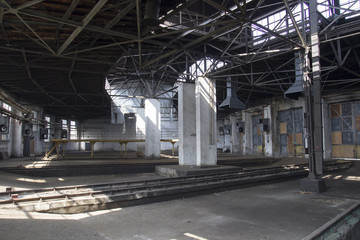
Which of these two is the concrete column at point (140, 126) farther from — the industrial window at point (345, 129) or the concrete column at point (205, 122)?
the industrial window at point (345, 129)

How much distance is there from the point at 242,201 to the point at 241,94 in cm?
1998

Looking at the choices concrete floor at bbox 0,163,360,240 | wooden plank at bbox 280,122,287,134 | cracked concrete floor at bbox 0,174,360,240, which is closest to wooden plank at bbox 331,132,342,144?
wooden plank at bbox 280,122,287,134

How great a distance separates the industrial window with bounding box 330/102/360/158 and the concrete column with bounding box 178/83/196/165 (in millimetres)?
12955

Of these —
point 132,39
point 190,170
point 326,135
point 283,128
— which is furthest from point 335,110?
point 132,39

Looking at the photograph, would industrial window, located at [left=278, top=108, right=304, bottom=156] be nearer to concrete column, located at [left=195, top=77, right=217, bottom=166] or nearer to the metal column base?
concrete column, located at [left=195, top=77, right=217, bottom=166]

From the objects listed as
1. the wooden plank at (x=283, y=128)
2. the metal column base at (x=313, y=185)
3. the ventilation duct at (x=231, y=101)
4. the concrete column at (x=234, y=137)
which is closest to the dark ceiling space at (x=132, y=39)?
the ventilation duct at (x=231, y=101)

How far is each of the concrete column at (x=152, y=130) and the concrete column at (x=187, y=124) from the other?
641 centimetres

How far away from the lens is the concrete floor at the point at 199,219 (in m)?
5.64

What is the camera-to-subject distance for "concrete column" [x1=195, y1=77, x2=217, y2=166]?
1477cm

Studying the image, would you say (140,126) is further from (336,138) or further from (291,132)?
(336,138)

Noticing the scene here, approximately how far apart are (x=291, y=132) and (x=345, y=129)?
16.7 feet

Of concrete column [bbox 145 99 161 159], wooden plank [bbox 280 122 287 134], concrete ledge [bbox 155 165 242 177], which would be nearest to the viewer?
concrete ledge [bbox 155 165 242 177]

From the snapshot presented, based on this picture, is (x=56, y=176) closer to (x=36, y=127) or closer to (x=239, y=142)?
(x=36, y=127)

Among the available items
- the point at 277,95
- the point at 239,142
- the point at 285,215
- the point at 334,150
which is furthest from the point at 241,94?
the point at 285,215
